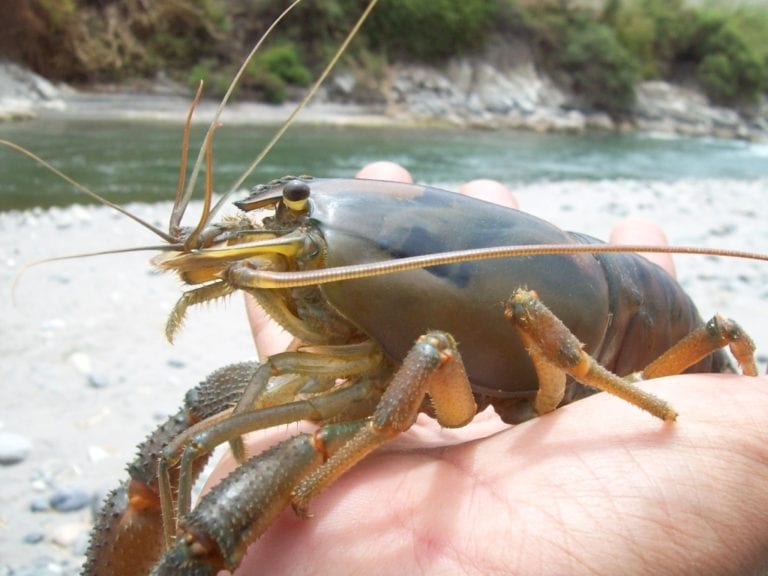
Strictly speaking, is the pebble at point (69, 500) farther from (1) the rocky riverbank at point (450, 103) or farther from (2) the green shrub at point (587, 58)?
(2) the green shrub at point (587, 58)

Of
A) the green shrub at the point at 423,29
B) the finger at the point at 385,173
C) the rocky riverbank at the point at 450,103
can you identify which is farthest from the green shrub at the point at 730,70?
the finger at the point at 385,173

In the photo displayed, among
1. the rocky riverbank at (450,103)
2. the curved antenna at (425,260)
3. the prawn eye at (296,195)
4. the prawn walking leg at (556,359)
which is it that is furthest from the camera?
the rocky riverbank at (450,103)

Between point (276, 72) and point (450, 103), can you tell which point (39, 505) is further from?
point (450, 103)

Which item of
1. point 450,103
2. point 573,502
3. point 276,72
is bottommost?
point 450,103

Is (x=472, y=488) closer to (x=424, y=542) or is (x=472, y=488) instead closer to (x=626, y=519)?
(x=424, y=542)

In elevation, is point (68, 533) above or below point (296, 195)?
below

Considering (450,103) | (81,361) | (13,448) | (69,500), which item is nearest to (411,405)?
(69,500)

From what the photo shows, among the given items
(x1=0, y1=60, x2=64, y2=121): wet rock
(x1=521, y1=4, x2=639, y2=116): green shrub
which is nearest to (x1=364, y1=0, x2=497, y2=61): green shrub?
(x1=521, y1=4, x2=639, y2=116): green shrub

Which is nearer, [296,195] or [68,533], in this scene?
[296,195]
